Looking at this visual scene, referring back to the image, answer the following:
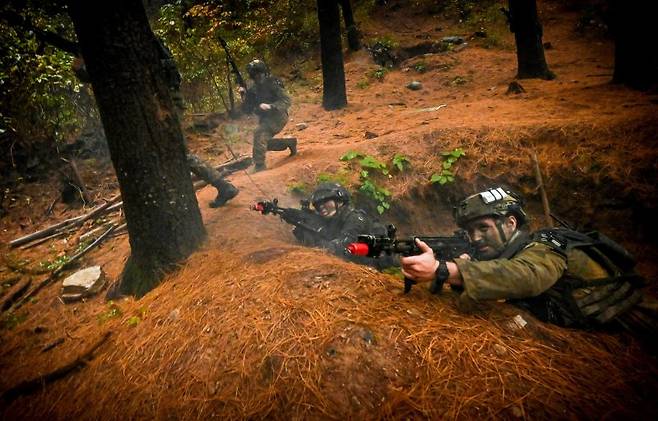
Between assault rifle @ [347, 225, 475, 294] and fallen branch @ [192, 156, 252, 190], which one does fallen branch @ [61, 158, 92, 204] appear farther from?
assault rifle @ [347, 225, 475, 294]

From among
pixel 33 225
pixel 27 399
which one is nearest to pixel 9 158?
pixel 33 225

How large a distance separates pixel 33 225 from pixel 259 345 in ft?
24.8

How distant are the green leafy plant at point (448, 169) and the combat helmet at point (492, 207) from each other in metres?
2.39

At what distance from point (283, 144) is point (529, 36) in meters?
7.53

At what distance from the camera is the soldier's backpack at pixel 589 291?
243 cm

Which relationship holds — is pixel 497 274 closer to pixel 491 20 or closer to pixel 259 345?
pixel 259 345

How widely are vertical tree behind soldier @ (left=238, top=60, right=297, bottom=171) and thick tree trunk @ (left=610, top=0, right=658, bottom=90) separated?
703cm

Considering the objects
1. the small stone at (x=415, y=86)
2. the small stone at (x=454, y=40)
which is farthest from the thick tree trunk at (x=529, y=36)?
the small stone at (x=454, y=40)

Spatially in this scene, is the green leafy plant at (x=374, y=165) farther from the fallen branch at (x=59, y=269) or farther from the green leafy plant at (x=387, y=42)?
the green leafy plant at (x=387, y=42)

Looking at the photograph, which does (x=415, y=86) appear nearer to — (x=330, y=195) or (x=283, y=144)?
(x=283, y=144)

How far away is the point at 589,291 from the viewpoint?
8.20ft

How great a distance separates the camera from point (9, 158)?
7633 mm

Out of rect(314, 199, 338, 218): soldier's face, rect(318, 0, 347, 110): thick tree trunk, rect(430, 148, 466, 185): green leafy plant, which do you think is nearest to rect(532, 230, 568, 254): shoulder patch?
rect(314, 199, 338, 218): soldier's face

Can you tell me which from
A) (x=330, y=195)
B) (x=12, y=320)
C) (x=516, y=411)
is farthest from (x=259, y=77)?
(x=516, y=411)
